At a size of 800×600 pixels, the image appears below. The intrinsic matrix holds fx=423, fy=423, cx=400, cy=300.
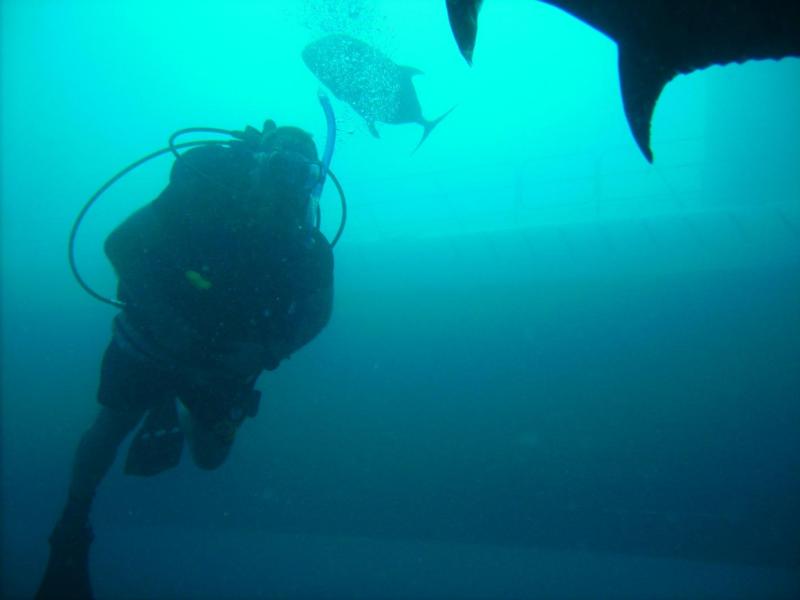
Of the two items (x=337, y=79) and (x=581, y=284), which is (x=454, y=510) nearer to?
(x=581, y=284)

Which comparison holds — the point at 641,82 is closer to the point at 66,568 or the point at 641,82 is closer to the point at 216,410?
the point at 216,410

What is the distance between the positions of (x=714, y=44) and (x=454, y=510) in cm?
656

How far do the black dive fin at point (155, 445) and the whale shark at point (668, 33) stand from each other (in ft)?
9.36

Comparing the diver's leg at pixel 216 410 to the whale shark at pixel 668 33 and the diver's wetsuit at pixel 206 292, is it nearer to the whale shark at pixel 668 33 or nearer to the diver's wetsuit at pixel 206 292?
the diver's wetsuit at pixel 206 292

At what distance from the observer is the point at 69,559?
275 cm

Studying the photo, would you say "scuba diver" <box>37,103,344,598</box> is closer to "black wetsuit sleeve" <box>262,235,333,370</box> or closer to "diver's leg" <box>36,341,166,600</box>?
"black wetsuit sleeve" <box>262,235,333,370</box>

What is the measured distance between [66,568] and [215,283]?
2.20m

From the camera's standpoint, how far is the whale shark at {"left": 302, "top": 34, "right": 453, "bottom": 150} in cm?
445

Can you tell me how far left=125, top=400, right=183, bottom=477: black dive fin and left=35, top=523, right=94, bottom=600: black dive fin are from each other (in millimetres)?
631

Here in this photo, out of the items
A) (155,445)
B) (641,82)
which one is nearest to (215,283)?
(155,445)

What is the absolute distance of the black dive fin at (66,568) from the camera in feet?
8.86

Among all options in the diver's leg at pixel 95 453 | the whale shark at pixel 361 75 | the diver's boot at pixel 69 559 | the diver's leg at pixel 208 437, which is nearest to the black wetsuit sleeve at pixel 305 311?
the diver's leg at pixel 208 437

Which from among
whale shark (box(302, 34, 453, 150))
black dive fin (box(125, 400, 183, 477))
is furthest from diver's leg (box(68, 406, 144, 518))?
whale shark (box(302, 34, 453, 150))

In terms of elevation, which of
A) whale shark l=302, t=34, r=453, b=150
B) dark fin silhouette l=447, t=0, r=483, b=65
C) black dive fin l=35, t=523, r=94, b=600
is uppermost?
whale shark l=302, t=34, r=453, b=150
